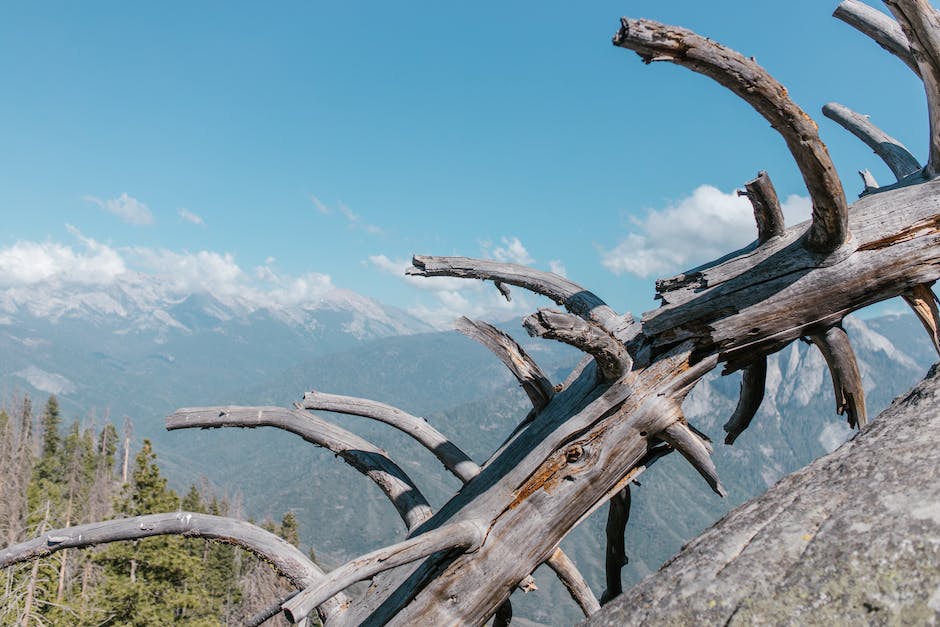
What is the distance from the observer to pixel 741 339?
10.9 feet

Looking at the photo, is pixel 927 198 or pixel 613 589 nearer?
pixel 927 198

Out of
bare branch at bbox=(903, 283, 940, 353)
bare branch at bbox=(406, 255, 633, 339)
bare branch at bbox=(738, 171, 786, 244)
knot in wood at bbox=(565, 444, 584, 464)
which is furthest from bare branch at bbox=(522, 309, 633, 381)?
bare branch at bbox=(903, 283, 940, 353)

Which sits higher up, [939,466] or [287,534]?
[287,534]

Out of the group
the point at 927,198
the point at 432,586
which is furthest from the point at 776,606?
the point at 927,198

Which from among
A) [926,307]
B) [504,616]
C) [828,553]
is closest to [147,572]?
[504,616]

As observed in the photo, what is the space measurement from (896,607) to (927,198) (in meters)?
2.49

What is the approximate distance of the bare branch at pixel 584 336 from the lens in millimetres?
2502

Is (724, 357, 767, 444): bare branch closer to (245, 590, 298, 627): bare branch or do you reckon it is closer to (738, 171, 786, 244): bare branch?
(738, 171, 786, 244): bare branch

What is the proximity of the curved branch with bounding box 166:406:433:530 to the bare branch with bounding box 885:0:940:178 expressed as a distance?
356 cm

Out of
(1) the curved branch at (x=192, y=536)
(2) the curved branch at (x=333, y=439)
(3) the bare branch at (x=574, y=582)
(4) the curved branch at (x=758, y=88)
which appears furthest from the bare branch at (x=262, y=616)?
(4) the curved branch at (x=758, y=88)

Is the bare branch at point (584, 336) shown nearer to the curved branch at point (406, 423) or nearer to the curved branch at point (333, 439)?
the curved branch at point (406, 423)

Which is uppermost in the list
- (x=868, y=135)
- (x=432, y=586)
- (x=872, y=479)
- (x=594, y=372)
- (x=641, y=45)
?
(x=641, y=45)

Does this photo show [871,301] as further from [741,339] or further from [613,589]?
[613,589]

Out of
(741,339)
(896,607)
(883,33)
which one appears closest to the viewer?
(896,607)
